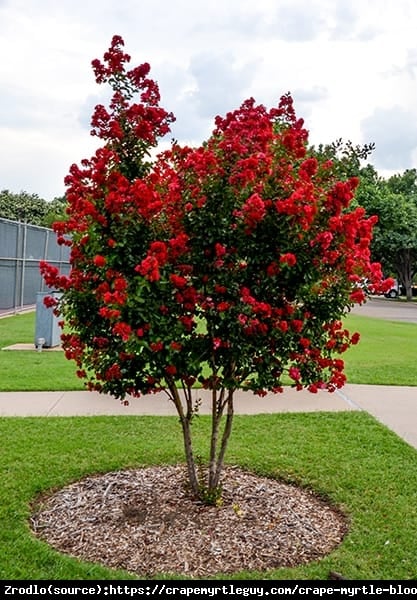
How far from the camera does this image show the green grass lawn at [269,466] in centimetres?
289

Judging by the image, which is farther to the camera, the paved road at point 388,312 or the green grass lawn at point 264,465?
the paved road at point 388,312

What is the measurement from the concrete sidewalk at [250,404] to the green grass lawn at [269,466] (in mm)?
250

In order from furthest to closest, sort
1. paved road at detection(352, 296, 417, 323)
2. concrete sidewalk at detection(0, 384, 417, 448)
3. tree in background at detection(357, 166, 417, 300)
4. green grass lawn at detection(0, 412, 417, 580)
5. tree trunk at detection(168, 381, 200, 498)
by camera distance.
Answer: tree in background at detection(357, 166, 417, 300), paved road at detection(352, 296, 417, 323), concrete sidewalk at detection(0, 384, 417, 448), tree trunk at detection(168, 381, 200, 498), green grass lawn at detection(0, 412, 417, 580)

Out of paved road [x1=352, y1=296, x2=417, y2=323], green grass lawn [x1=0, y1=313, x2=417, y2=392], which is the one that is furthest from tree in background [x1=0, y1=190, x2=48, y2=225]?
green grass lawn [x1=0, y1=313, x2=417, y2=392]

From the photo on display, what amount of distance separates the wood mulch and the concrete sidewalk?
1.86 metres

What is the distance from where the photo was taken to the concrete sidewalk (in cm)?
571

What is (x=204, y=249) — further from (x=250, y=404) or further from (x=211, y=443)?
(x=250, y=404)

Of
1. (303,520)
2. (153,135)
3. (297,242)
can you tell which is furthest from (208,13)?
(303,520)

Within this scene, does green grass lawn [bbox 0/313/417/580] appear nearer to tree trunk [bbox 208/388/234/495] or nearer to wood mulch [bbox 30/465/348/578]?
wood mulch [bbox 30/465/348/578]

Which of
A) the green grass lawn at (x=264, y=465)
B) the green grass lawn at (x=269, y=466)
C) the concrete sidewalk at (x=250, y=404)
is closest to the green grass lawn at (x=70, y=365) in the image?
the green grass lawn at (x=264, y=465)

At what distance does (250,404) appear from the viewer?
6254 mm

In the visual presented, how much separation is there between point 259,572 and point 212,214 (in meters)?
1.88

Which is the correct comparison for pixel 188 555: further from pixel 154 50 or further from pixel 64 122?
pixel 64 122

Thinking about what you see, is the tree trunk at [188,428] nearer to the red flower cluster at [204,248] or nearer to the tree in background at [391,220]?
the red flower cluster at [204,248]
